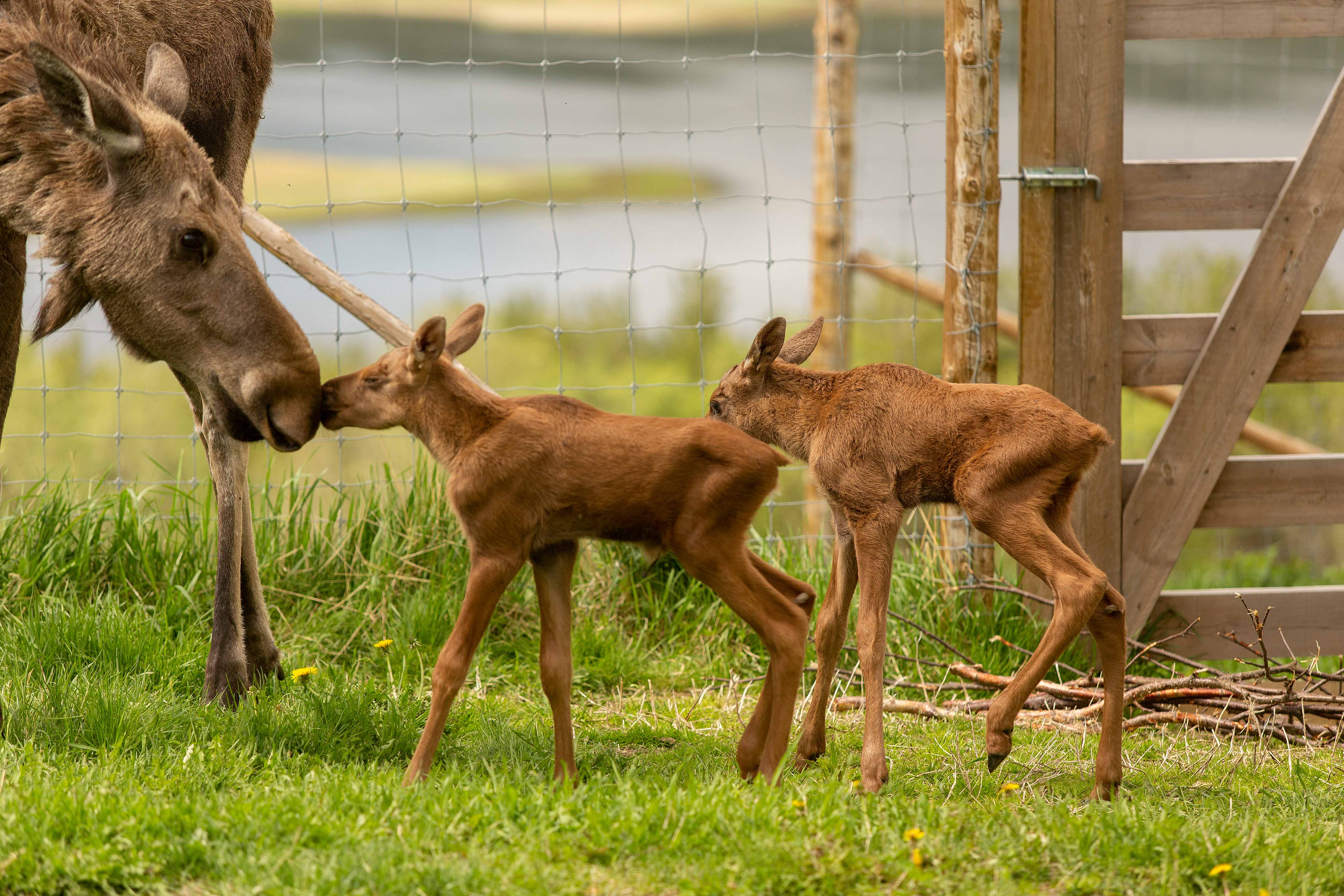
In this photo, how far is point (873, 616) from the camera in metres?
3.93

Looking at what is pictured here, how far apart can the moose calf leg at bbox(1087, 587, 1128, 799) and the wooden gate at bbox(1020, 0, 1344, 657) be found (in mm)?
1741

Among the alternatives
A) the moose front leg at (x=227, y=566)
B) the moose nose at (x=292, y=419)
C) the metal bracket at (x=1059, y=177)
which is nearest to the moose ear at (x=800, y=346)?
the moose nose at (x=292, y=419)

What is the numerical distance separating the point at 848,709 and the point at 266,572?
2.76m

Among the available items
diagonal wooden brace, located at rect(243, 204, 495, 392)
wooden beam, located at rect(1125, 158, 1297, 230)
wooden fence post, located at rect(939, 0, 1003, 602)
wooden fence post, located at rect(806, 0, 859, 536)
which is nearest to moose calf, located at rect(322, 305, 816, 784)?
diagonal wooden brace, located at rect(243, 204, 495, 392)

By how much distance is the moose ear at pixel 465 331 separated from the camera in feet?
13.0

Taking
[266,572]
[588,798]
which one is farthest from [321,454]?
[588,798]

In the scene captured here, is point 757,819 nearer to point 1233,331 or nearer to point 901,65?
point 1233,331

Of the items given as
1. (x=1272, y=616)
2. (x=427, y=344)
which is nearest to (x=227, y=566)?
(x=427, y=344)

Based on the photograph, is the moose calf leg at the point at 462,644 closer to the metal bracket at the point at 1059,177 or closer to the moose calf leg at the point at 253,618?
the moose calf leg at the point at 253,618

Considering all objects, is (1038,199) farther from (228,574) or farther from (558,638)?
(228,574)

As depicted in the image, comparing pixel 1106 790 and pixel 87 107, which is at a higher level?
pixel 87 107

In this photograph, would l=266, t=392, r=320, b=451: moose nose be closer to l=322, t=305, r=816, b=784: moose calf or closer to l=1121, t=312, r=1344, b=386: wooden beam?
l=322, t=305, r=816, b=784: moose calf

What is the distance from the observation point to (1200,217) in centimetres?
571

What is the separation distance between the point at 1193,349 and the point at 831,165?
23.8 feet
